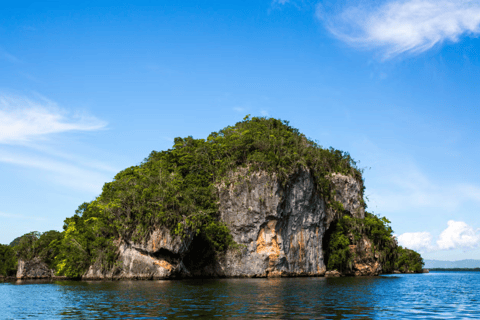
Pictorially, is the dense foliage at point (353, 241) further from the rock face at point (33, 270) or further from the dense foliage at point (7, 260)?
the dense foliage at point (7, 260)

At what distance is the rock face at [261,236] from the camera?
51.1m

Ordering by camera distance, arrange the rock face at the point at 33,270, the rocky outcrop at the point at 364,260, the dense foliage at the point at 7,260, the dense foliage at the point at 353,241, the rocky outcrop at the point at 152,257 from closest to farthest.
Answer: the rocky outcrop at the point at 152,257
the dense foliage at the point at 353,241
the rocky outcrop at the point at 364,260
the rock face at the point at 33,270
the dense foliage at the point at 7,260

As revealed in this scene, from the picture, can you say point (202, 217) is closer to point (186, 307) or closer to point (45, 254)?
point (186, 307)

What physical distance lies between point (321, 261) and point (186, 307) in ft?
136

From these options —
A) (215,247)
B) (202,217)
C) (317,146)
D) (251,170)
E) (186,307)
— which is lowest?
(186,307)

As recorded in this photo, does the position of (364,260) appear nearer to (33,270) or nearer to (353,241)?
(353,241)

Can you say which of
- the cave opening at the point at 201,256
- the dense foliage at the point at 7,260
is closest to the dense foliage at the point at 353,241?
the cave opening at the point at 201,256

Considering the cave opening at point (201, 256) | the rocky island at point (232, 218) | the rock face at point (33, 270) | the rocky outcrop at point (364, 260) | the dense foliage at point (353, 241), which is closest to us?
the rocky island at point (232, 218)

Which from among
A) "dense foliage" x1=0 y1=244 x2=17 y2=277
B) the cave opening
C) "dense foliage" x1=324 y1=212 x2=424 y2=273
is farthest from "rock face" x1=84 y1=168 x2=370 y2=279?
"dense foliage" x1=0 y1=244 x2=17 y2=277

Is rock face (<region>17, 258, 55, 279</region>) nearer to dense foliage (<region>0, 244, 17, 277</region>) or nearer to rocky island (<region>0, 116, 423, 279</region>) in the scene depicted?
rocky island (<region>0, 116, 423, 279</region>)

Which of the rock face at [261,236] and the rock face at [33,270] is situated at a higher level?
the rock face at [261,236]

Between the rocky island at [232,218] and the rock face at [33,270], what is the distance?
2808 millimetres

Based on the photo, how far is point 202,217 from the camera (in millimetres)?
48094

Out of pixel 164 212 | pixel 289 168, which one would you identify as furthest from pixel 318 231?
pixel 164 212
